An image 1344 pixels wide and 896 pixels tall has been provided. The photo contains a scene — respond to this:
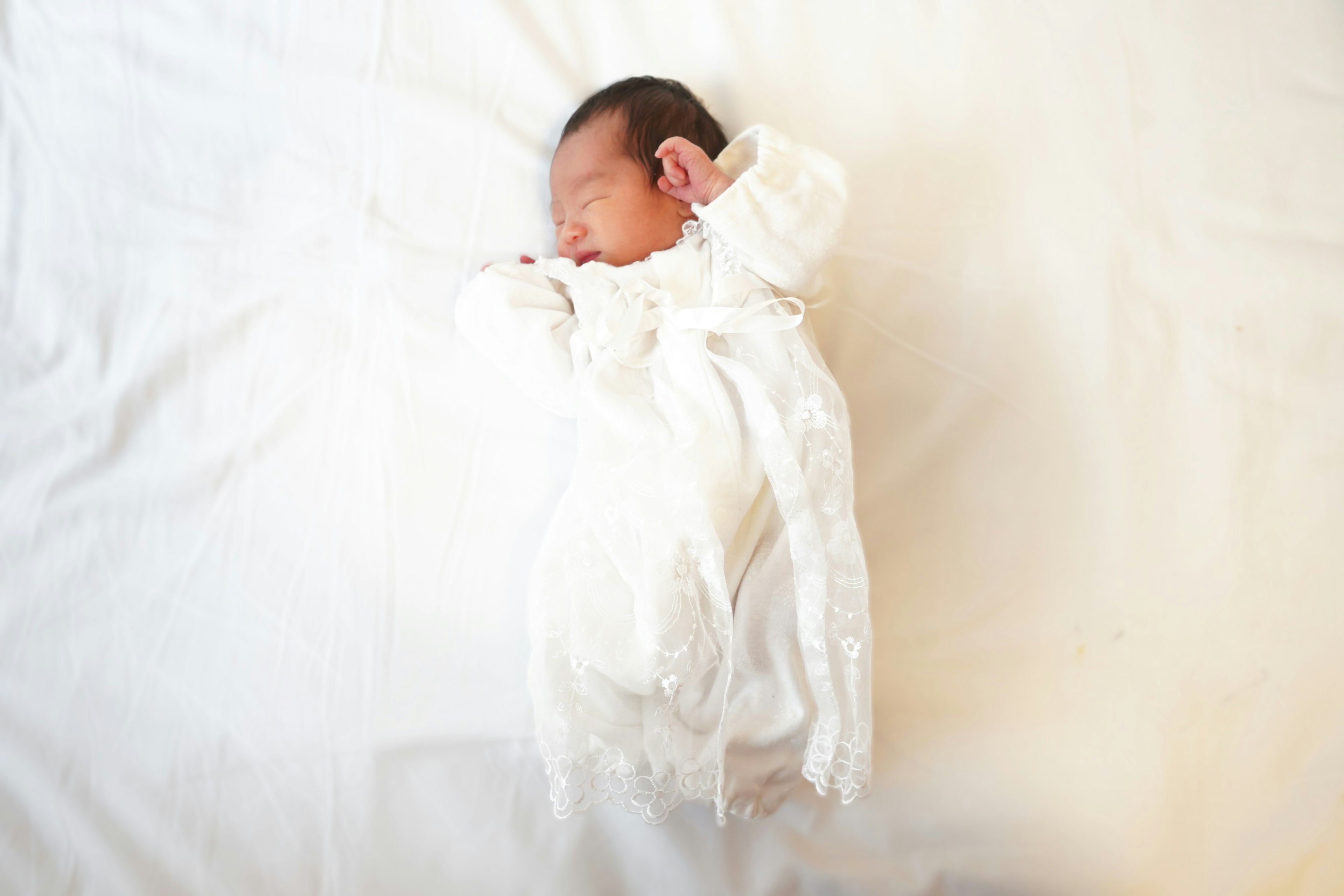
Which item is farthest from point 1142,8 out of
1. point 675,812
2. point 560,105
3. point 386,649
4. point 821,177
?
point 386,649

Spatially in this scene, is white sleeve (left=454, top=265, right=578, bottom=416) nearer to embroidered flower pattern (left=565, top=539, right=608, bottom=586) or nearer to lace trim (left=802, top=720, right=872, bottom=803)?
embroidered flower pattern (left=565, top=539, right=608, bottom=586)

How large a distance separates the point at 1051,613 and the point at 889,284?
1.73 ft

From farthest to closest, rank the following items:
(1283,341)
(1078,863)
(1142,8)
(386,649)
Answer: (1142,8), (1283,341), (386,649), (1078,863)

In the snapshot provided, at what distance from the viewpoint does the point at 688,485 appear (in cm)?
102

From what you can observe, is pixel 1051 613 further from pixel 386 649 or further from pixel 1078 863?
pixel 386 649

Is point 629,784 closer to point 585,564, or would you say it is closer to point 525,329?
point 585,564

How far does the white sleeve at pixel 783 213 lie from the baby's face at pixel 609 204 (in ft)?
0.24

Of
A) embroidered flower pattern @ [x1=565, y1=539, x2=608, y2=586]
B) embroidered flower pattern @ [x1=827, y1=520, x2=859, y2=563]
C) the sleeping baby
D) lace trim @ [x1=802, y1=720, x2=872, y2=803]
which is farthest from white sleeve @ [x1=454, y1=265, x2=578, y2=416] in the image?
lace trim @ [x1=802, y1=720, x2=872, y2=803]

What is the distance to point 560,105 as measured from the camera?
4.25 feet

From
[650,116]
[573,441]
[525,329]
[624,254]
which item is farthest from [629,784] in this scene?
[650,116]

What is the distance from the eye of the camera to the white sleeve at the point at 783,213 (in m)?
1.10

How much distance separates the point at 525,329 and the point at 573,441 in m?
0.18

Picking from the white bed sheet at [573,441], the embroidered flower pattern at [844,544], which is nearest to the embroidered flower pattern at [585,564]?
the white bed sheet at [573,441]

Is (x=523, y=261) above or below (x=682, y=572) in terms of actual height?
above
